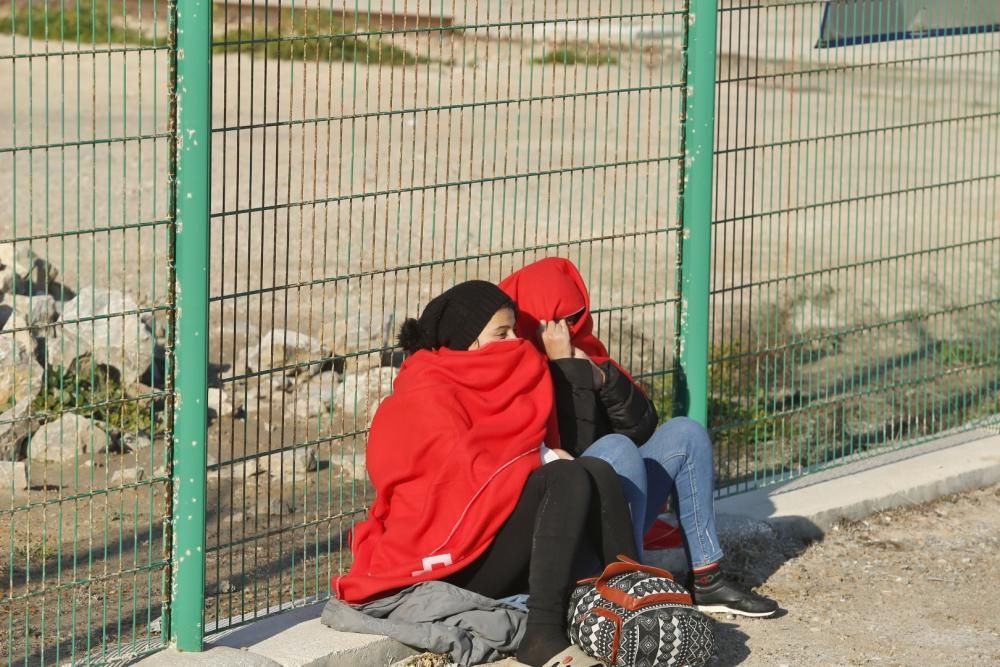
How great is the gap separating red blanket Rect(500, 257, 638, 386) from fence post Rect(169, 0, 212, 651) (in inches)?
46.6

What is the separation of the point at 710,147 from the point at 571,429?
4.04 feet

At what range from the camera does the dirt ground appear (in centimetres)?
446

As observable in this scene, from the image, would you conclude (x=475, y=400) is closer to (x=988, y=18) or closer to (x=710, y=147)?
(x=710, y=147)

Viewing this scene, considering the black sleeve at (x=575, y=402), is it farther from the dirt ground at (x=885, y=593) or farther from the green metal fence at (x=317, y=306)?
the dirt ground at (x=885, y=593)

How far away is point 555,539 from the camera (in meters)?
4.02

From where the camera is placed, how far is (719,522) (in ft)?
17.3

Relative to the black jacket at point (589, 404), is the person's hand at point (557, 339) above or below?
above

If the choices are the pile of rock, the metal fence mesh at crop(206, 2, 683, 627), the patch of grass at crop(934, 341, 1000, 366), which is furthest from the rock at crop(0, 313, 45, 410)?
the patch of grass at crop(934, 341, 1000, 366)

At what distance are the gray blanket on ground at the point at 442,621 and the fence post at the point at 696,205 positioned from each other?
4.43 ft

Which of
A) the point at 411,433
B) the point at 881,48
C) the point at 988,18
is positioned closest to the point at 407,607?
the point at 411,433

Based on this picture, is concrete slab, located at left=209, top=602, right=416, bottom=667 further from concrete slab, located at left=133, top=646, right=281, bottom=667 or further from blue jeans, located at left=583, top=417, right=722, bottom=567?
blue jeans, located at left=583, top=417, right=722, bottom=567

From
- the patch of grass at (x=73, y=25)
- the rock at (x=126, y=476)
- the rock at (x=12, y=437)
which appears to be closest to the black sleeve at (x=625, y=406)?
the patch of grass at (x=73, y=25)

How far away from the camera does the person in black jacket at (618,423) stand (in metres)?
4.55

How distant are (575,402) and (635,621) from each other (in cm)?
87
